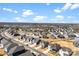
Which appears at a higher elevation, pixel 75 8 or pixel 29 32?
pixel 75 8

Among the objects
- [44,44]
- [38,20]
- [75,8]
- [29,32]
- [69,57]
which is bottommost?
[69,57]

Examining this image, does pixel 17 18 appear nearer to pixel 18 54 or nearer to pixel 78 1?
pixel 18 54

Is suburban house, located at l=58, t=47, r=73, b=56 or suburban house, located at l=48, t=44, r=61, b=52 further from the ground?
suburban house, located at l=48, t=44, r=61, b=52

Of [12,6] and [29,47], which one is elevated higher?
[12,6]

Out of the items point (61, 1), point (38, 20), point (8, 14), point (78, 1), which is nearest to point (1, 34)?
point (8, 14)

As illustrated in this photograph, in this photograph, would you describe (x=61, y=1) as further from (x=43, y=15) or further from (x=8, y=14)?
(x=8, y=14)

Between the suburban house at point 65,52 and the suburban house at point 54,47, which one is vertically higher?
the suburban house at point 54,47

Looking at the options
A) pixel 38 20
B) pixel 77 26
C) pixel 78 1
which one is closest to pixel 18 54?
pixel 38 20

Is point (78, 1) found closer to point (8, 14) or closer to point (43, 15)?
point (43, 15)

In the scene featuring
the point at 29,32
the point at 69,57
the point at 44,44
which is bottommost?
the point at 69,57
